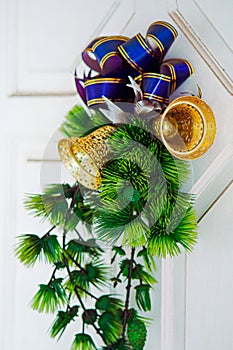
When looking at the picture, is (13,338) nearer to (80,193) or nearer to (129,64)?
(80,193)

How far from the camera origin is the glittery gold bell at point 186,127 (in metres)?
Answer: 1.14

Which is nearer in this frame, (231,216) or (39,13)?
(231,216)

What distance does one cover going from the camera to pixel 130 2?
1.40 metres

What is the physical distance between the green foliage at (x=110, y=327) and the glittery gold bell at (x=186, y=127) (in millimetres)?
363

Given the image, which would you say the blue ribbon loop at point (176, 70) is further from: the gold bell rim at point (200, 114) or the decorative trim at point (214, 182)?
the decorative trim at point (214, 182)

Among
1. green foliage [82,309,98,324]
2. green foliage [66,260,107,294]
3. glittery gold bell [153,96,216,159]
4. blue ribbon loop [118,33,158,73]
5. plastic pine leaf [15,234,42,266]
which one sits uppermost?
blue ribbon loop [118,33,158,73]

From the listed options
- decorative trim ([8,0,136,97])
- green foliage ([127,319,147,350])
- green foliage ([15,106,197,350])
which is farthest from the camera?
decorative trim ([8,0,136,97])

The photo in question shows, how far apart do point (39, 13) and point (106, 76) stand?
1.17ft

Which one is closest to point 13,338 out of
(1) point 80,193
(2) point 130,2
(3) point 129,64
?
(1) point 80,193

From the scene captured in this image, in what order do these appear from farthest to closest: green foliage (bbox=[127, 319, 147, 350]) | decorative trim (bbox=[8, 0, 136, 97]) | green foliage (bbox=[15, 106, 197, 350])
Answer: decorative trim (bbox=[8, 0, 136, 97]) < green foliage (bbox=[127, 319, 147, 350]) < green foliage (bbox=[15, 106, 197, 350])

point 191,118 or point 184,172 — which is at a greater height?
point 191,118

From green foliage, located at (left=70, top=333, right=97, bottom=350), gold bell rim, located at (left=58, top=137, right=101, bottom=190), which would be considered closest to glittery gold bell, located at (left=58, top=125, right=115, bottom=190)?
gold bell rim, located at (left=58, top=137, right=101, bottom=190)

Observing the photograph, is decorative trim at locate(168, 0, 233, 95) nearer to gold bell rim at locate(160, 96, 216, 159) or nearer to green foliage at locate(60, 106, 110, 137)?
gold bell rim at locate(160, 96, 216, 159)

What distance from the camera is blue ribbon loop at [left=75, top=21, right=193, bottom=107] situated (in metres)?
1.19
